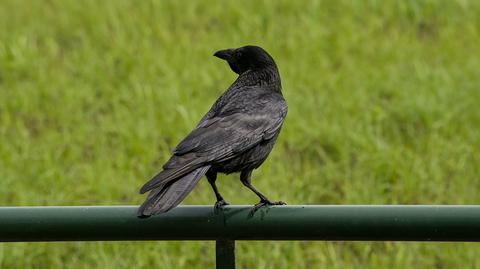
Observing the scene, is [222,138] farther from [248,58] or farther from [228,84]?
[228,84]

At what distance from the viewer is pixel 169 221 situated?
271cm

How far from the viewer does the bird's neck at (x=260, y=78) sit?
454cm

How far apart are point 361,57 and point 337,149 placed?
5.28ft

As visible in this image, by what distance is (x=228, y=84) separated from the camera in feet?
25.8

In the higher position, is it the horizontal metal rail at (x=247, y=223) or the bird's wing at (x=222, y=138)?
the bird's wing at (x=222, y=138)

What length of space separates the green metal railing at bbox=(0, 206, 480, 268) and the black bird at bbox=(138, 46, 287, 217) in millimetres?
55

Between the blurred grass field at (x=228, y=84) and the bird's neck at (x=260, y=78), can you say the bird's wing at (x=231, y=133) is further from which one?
the blurred grass field at (x=228, y=84)

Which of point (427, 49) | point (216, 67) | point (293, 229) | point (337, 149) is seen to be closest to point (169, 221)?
point (293, 229)

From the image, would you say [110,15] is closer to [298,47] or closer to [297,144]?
[298,47]

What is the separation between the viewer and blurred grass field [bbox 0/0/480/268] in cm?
586

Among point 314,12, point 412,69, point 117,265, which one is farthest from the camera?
point 314,12

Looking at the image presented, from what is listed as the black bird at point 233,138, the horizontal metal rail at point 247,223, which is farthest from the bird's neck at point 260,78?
the horizontal metal rail at point 247,223

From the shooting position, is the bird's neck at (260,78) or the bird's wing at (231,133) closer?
the bird's wing at (231,133)

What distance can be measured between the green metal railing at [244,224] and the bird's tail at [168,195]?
4 cm
